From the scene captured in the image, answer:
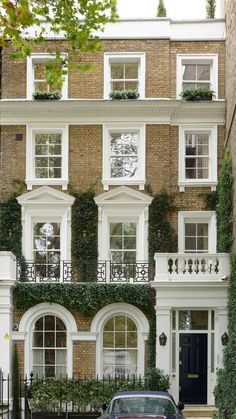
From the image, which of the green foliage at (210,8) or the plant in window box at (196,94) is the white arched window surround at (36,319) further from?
the green foliage at (210,8)

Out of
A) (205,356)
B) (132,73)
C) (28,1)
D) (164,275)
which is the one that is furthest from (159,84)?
(28,1)

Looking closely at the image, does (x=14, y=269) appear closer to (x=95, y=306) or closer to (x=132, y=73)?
(x=95, y=306)

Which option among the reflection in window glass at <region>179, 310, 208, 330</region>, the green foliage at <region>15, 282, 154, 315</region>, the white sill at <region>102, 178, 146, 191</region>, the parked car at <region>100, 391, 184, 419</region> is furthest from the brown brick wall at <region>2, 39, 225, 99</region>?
the parked car at <region>100, 391, 184, 419</region>

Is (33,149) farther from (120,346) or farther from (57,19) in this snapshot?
(57,19)

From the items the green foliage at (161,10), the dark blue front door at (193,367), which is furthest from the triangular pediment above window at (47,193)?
the green foliage at (161,10)

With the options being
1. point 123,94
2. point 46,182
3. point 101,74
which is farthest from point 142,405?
point 101,74

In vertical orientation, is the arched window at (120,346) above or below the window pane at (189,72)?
below

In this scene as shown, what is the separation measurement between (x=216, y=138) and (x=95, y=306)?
6.92 m

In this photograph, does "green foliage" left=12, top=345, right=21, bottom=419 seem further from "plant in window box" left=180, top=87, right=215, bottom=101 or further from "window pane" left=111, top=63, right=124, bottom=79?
"plant in window box" left=180, top=87, right=215, bottom=101

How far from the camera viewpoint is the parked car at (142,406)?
19.9m

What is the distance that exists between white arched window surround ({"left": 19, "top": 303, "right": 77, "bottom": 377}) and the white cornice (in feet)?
20.4

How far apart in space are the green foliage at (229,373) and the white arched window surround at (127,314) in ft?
10.6

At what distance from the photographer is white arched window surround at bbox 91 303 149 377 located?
29.5 metres

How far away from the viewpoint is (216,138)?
30.7 meters
